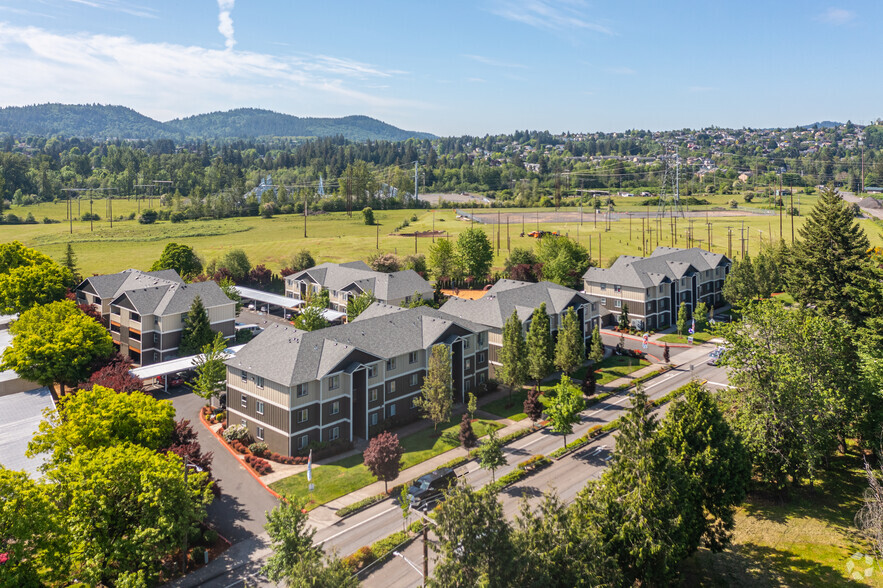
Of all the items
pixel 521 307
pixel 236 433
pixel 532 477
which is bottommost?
pixel 532 477

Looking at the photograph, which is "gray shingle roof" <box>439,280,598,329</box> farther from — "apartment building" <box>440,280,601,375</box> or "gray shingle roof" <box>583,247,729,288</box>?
"gray shingle roof" <box>583,247,729,288</box>

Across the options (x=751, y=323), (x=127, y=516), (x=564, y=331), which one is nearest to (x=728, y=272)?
(x=564, y=331)

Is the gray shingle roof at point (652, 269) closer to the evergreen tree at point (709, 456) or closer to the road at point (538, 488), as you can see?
the road at point (538, 488)

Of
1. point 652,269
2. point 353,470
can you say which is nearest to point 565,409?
point 353,470

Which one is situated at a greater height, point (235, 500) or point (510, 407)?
point (510, 407)

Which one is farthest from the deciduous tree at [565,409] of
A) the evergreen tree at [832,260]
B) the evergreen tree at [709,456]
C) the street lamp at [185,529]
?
the evergreen tree at [832,260]

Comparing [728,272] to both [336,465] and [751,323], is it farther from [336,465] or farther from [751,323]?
[336,465]

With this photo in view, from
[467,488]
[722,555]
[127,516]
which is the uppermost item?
[467,488]

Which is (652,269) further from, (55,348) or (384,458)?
(55,348)
